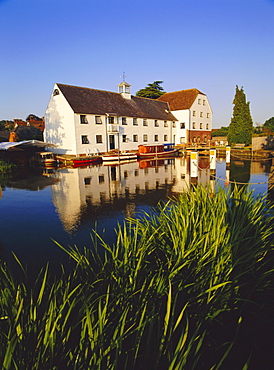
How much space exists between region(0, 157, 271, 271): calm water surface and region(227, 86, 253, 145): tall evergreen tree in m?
22.2

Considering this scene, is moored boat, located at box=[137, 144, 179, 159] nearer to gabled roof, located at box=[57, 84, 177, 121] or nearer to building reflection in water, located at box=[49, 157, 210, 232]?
gabled roof, located at box=[57, 84, 177, 121]

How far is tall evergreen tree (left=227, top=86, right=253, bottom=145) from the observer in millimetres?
39500

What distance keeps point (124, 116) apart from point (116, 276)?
36.2 meters

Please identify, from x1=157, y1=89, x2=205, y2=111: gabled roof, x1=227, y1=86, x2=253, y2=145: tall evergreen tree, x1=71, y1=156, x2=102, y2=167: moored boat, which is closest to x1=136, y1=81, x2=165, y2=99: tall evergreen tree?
x1=157, y1=89, x2=205, y2=111: gabled roof

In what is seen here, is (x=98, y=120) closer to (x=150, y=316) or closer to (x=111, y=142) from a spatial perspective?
(x=111, y=142)

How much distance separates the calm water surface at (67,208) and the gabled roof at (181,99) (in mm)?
32481

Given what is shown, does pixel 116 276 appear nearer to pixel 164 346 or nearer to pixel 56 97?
pixel 164 346

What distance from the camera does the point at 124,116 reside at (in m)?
37.4

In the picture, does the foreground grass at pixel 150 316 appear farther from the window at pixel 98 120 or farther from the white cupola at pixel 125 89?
the white cupola at pixel 125 89

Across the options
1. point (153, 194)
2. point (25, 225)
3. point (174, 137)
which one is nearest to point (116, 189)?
point (153, 194)

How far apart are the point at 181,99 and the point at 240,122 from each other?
595 inches

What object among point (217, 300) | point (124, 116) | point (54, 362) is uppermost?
point (124, 116)

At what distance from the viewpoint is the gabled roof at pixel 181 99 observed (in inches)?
1892

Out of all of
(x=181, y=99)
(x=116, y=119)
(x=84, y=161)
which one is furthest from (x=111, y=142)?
Result: (x=181, y=99)
